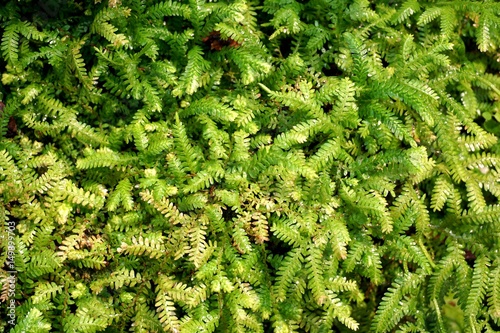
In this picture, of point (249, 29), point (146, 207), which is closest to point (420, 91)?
point (249, 29)

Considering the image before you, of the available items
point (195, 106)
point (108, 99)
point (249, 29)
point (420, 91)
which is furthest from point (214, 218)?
point (420, 91)

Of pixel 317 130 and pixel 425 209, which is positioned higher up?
pixel 317 130

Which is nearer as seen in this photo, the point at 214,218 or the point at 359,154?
the point at 214,218

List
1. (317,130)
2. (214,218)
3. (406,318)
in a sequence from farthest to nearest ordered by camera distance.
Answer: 1. (406,318)
2. (317,130)
3. (214,218)

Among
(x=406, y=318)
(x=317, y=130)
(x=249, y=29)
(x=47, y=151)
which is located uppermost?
(x=249, y=29)

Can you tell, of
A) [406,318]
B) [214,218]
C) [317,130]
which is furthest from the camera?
[406,318]

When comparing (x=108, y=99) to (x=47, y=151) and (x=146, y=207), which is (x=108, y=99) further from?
(x=146, y=207)

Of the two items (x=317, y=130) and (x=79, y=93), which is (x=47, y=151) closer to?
(x=79, y=93)
